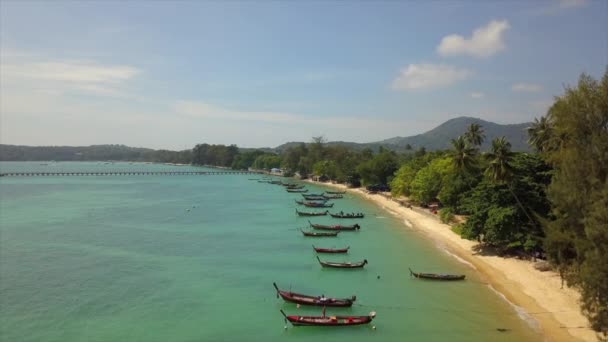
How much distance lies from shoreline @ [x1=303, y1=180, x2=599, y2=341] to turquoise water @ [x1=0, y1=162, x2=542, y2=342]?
125 centimetres

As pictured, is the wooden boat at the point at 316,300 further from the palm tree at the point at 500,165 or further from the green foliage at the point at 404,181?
the green foliage at the point at 404,181

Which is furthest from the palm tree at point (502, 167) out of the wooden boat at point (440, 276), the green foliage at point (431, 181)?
the green foliage at point (431, 181)

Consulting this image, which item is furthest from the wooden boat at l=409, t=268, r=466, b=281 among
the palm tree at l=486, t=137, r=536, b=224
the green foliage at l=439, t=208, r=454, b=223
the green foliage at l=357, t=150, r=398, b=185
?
the green foliage at l=357, t=150, r=398, b=185

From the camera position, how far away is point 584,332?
94.4 ft

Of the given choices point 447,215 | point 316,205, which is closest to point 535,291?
point 447,215

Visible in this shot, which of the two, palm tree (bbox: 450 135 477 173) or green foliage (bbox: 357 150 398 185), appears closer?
palm tree (bbox: 450 135 477 173)

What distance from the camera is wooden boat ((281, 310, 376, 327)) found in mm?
31375

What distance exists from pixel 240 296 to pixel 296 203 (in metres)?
68.3

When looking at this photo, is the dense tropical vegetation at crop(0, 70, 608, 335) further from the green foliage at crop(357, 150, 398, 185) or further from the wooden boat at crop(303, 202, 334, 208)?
the green foliage at crop(357, 150, 398, 185)

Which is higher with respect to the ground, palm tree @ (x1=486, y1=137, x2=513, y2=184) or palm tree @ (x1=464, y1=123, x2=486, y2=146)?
palm tree @ (x1=464, y1=123, x2=486, y2=146)

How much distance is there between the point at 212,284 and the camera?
4200cm

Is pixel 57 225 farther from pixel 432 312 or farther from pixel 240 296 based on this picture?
pixel 432 312

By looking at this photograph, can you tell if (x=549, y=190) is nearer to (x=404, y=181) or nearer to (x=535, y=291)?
(x=535, y=291)

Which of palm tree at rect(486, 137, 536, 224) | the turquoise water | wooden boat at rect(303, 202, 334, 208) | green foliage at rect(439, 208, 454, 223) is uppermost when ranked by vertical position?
palm tree at rect(486, 137, 536, 224)
